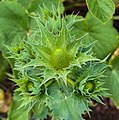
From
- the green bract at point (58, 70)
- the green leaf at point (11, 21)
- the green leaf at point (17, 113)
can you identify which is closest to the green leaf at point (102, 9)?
the green bract at point (58, 70)

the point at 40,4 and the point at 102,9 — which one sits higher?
the point at 40,4

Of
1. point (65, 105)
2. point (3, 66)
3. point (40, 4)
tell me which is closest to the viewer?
point (65, 105)

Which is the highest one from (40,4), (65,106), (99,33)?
(40,4)

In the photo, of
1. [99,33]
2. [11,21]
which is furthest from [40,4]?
[99,33]

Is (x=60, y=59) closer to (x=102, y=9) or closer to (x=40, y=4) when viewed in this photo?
(x=102, y=9)

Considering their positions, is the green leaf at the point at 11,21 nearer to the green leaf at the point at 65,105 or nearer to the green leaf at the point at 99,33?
the green leaf at the point at 99,33

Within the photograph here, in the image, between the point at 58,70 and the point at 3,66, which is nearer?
the point at 58,70

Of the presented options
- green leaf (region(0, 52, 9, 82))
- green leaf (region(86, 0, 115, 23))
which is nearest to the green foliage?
green leaf (region(86, 0, 115, 23))

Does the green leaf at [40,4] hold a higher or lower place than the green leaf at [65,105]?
higher
